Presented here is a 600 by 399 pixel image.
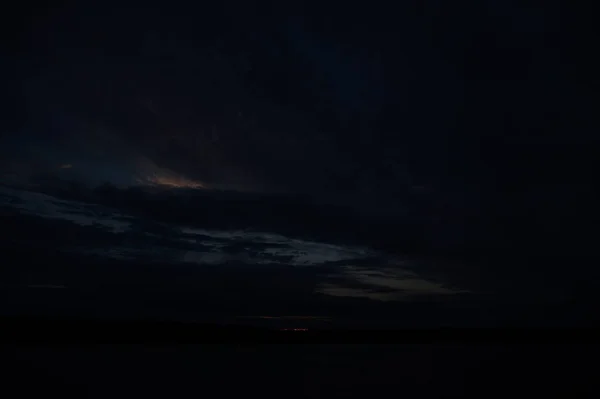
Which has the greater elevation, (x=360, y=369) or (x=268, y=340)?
(x=360, y=369)

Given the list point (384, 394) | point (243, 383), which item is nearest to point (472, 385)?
point (384, 394)

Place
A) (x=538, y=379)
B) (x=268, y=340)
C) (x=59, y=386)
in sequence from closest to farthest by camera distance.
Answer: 1. (x=59, y=386)
2. (x=538, y=379)
3. (x=268, y=340)

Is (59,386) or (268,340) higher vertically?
(59,386)

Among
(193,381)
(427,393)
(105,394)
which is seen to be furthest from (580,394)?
(105,394)

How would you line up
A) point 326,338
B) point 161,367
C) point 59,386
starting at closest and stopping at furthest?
point 59,386 < point 161,367 < point 326,338

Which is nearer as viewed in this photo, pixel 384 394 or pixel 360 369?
pixel 384 394

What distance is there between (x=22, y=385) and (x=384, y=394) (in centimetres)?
1938

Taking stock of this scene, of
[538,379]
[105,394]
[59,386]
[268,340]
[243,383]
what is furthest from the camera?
[268,340]

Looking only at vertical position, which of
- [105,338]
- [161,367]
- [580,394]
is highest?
[580,394]

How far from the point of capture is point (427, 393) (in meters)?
26.4

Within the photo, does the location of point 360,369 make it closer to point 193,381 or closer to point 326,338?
point 193,381

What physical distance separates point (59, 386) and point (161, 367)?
1214cm

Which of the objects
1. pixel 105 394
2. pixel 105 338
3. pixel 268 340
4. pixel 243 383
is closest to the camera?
pixel 105 394

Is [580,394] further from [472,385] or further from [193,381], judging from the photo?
[193,381]
